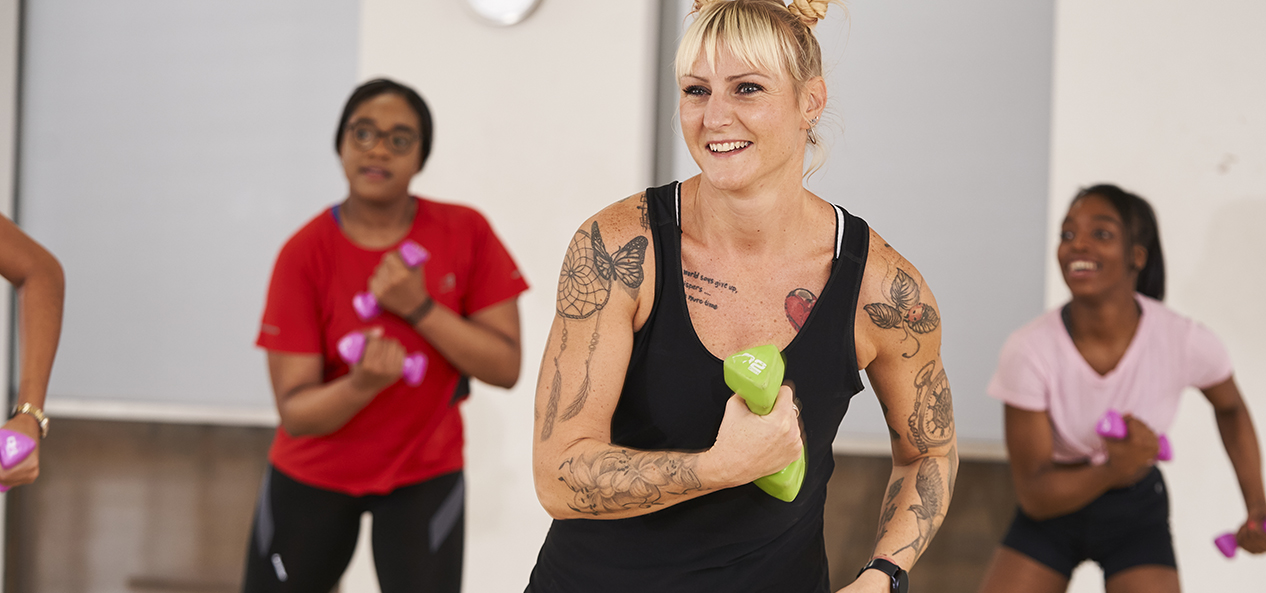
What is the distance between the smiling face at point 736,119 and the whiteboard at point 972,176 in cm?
159

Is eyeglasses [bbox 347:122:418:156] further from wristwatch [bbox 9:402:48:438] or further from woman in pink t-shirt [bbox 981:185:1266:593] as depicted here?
woman in pink t-shirt [bbox 981:185:1266:593]

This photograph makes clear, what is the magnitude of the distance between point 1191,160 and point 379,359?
7.22 feet

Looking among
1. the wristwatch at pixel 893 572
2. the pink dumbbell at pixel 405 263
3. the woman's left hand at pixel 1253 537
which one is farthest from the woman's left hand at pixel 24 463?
the woman's left hand at pixel 1253 537

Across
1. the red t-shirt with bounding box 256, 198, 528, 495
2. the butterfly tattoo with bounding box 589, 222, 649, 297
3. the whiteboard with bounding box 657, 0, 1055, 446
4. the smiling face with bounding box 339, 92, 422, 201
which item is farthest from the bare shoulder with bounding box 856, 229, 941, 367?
the whiteboard with bounding box 657, 0, 1055, 446

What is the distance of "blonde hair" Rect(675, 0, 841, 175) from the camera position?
1.05 m

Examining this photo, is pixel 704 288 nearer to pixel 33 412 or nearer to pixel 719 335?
pixel 719 335

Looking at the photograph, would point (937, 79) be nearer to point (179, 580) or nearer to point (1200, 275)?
point (1200, 275)

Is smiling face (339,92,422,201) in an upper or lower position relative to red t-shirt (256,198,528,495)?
upper

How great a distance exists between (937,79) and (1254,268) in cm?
100

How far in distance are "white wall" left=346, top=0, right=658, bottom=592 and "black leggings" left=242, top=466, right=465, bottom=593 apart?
2.99 feet

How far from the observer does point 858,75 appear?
97.7 inches

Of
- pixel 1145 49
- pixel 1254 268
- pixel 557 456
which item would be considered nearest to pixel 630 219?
pixel 557 456

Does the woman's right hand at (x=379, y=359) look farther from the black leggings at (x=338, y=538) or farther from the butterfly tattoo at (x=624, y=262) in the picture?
the butterfly tattoo at (x=624, y=262)

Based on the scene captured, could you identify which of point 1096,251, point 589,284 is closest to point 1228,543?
point 1096,251
